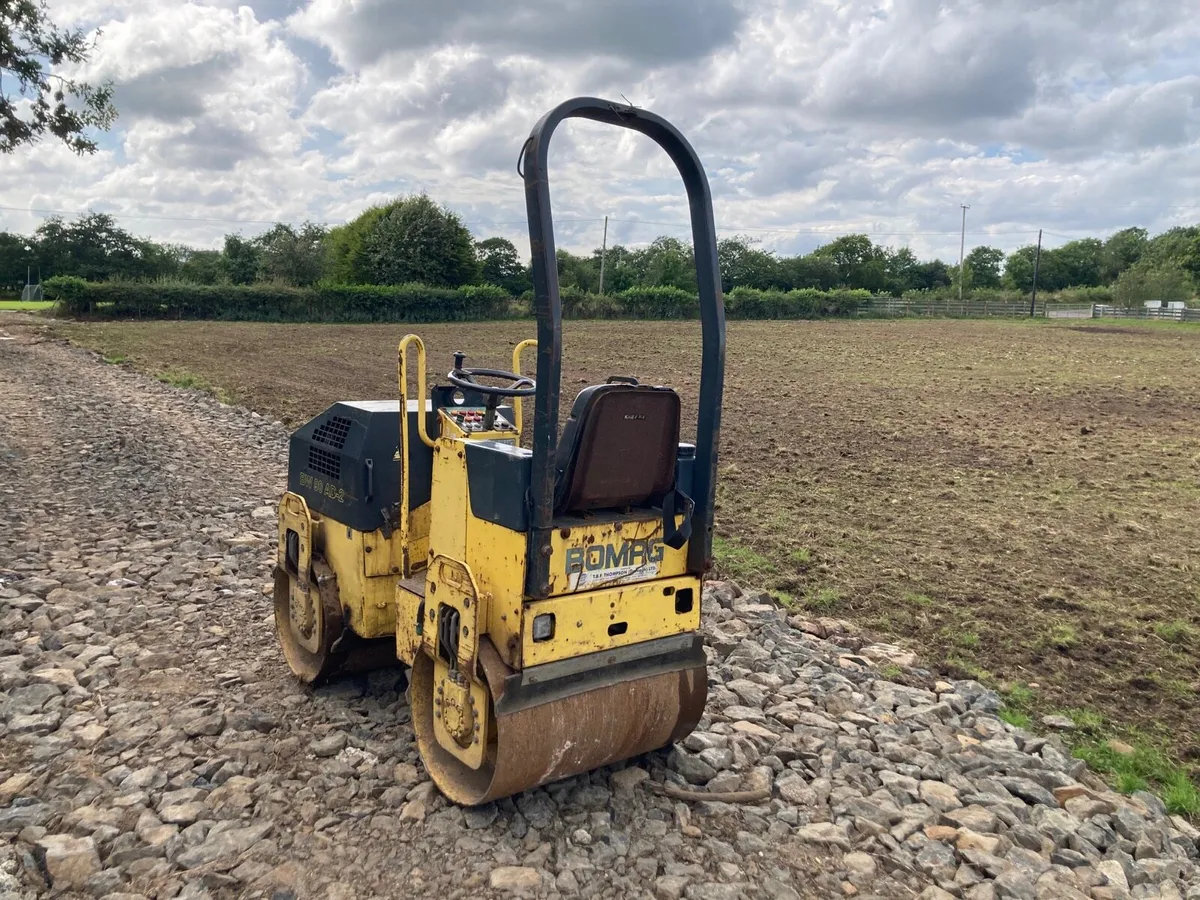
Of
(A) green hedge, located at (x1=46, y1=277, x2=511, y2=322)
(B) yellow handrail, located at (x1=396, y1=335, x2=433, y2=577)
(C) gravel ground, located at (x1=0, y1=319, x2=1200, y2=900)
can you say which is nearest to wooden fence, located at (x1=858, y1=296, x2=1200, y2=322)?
(A) green hedge, located at (x1=46, y1=277, x2=511, y2=322)

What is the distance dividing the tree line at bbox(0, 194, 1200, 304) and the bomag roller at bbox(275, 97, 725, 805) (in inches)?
1987

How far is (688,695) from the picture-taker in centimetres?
397

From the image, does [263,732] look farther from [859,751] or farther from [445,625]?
[859,751]

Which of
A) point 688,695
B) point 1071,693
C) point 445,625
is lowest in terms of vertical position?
point 1071,693

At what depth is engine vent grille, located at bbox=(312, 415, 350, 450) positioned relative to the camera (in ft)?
15.3

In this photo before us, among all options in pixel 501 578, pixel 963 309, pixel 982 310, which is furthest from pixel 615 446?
pixel 982 310

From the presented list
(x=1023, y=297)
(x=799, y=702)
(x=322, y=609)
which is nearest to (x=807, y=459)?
(x=799, y=702)

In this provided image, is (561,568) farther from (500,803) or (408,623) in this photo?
(500,803)

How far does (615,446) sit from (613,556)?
47cm

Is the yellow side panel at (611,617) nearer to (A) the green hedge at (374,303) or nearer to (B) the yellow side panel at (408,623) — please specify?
(B) the yellow side panel at (408,623)

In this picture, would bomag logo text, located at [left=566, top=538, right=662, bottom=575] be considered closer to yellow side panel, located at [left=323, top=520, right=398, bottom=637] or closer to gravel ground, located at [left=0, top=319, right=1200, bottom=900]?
gravel ground, located at [left=0, top=319, right=1200, bottom=900]

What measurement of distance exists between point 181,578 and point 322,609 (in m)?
2.48

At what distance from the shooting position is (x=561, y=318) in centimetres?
322

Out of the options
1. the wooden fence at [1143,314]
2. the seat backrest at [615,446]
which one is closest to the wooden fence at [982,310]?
the wooden fence at [1143,314]
